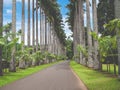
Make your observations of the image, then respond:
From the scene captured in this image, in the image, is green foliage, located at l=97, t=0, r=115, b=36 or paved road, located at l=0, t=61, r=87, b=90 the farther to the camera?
green foliage, located at l=97, t=0, r=115, b=36

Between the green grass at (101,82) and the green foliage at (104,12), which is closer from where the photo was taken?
the green grass at (101,82)

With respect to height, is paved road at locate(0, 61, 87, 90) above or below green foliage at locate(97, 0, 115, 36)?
below

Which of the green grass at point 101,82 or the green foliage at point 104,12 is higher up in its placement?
the green foliage at point 104,12

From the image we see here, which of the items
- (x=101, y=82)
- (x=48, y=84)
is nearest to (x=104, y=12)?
(x=101, y=82)

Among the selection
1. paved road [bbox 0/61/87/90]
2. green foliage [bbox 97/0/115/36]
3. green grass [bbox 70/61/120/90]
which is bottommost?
paved road [bbox 0/61/87/90]

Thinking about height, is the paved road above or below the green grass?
below

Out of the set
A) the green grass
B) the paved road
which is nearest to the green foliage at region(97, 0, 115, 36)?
the green grass

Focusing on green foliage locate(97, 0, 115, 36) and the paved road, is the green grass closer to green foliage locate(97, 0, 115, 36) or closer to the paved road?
the paved road

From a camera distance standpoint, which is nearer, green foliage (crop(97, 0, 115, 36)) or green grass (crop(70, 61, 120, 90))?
green grass (crop(70, 61, 120, 90))

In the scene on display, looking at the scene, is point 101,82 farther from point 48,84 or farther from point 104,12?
point 104,12

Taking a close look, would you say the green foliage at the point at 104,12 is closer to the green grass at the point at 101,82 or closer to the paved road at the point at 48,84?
the green grass at the point at 101,82

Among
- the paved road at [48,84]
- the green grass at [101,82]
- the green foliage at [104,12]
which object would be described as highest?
the green foliage at [104,12]

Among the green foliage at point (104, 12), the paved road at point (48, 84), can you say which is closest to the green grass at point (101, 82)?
the paved road at point (48, 84)

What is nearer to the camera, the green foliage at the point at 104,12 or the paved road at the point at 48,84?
the paved road at the point at 48,84
